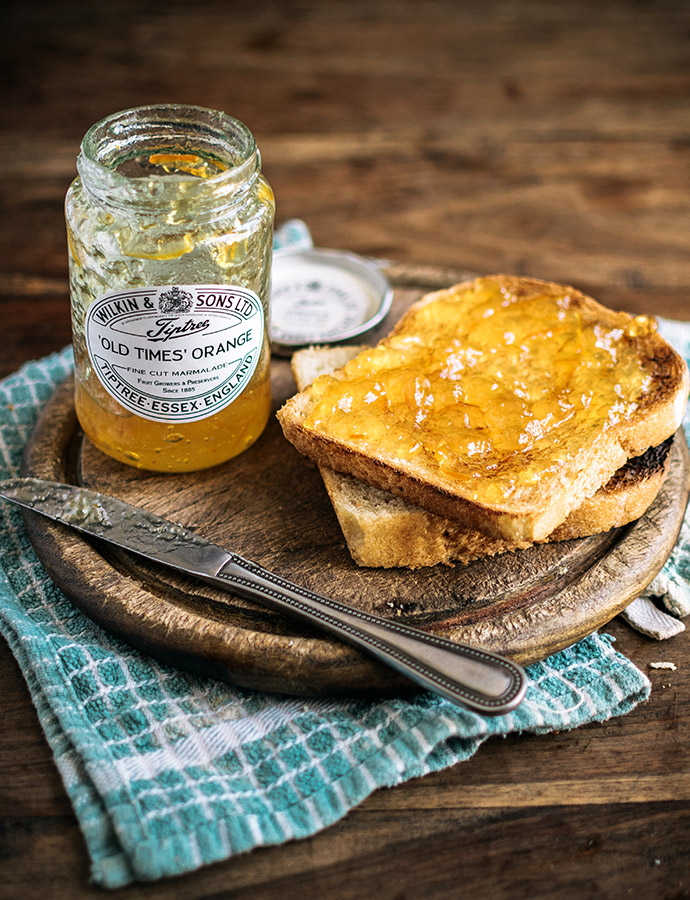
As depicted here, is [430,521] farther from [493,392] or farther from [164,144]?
[164,144]

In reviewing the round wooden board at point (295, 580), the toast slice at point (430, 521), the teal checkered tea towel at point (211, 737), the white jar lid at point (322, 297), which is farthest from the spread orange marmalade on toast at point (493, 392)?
the teal checkered tea towel at point (211, 737)

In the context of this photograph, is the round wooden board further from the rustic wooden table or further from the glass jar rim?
the glass jar rim

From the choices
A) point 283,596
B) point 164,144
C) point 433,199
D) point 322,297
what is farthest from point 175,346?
point 433,199

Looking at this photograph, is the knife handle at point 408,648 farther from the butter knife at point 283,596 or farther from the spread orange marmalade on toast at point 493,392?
the spread orange marmalade on toast at point 493,392

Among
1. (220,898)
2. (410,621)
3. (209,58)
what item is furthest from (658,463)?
(209,58)

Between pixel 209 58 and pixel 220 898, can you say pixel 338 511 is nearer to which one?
pixel 220 898
